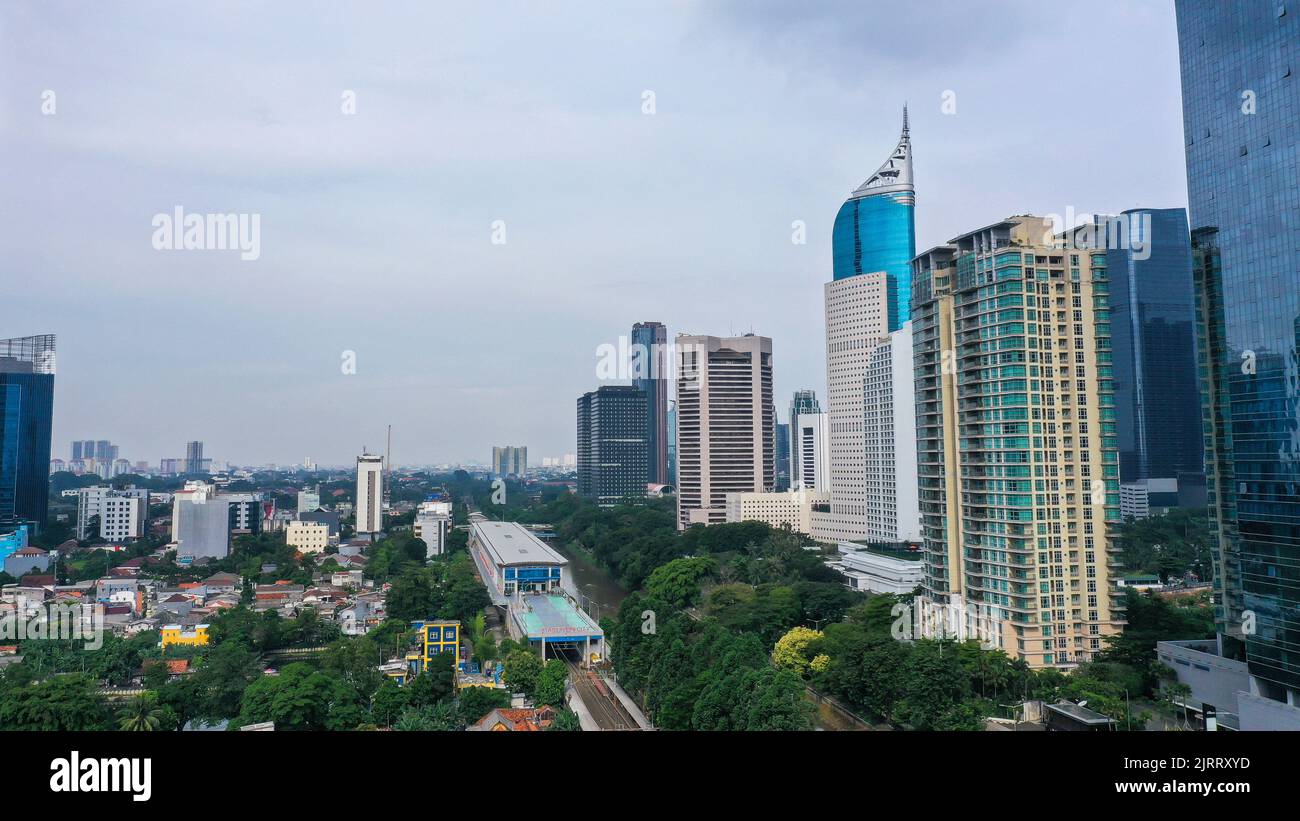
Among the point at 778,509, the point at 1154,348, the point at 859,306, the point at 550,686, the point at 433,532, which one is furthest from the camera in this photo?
the point at 1154,348

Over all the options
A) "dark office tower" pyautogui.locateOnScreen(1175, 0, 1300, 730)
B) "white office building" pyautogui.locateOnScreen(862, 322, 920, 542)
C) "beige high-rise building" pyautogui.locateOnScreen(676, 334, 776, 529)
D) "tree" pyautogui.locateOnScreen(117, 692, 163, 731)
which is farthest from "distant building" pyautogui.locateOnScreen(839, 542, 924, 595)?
"tree" pyautogui.locateOnScreen(117, 692, 163, 731)

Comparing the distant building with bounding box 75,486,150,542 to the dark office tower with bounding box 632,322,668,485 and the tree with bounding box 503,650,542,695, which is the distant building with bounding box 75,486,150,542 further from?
the dark office tower with bounding box 632,322,668,485

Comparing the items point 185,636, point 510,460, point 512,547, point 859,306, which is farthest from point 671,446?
point 185,636

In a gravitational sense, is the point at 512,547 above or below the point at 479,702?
above

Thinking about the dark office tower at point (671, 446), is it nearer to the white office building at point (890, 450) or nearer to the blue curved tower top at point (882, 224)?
the blue curved tower top at point (882, 224)

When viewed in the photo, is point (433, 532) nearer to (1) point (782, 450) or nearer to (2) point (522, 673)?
(2) point (522, 673)
